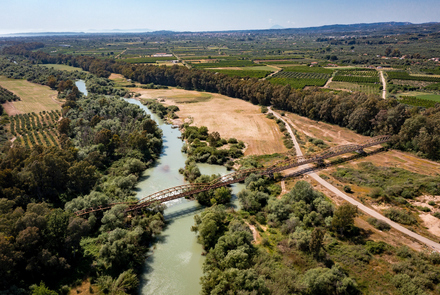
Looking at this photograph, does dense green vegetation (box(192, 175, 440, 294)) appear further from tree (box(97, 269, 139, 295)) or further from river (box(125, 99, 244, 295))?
tree (box(97, 269, 139, 295))

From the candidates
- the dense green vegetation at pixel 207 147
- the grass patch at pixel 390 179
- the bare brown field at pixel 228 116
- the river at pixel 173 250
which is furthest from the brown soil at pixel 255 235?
the bare brown field at pixel 228 116

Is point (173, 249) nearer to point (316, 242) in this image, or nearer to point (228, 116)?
point (316, 242)

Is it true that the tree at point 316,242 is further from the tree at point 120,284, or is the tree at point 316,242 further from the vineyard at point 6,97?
the vineyard at point 6,97

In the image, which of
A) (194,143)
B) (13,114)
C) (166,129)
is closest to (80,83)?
(13,114)

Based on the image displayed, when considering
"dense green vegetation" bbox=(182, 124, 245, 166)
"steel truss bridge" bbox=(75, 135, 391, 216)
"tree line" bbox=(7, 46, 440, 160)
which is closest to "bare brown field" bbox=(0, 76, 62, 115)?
"tree line" bbox=(7, 46, 440, 160)

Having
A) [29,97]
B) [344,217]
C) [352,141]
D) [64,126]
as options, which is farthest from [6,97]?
[352,141]

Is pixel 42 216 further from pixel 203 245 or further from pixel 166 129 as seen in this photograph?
pixel 166 129
